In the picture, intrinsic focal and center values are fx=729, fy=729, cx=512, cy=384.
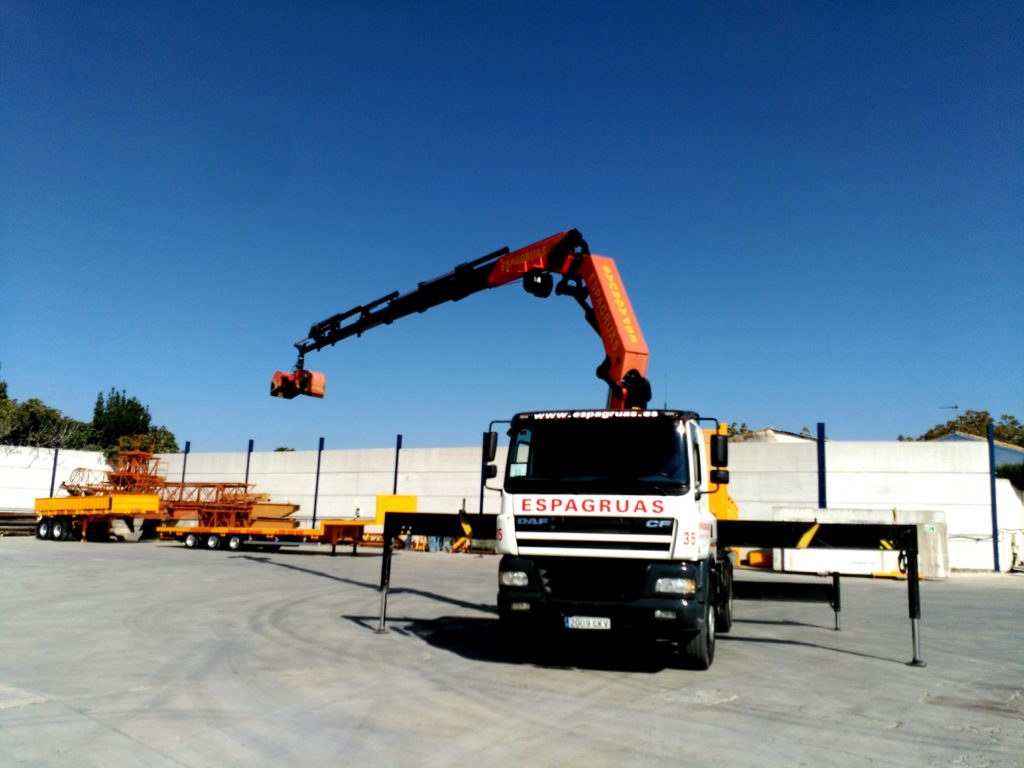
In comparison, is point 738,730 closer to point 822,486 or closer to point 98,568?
point 98,568

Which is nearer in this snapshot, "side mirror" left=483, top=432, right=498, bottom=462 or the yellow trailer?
"side mirror" left=483, top=432, right=498, bottom=462

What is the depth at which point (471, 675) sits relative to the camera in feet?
24.3

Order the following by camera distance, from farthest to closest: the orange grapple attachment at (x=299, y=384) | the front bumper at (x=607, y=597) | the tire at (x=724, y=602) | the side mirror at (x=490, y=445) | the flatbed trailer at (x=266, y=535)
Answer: the flatbed trailer at (x=266, y=535)
the orange grapple attachment at (x=299, y=384)
the tire at (x=724, y=602)
the side mirror at (x=490, y=445)
the front bumper at (x=607, y=597)

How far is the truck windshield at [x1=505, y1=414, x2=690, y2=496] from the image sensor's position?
764cm

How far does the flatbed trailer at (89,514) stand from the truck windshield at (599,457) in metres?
28.2

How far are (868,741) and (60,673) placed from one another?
717cm

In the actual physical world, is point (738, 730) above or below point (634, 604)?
below

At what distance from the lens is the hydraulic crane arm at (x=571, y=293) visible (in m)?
10.9

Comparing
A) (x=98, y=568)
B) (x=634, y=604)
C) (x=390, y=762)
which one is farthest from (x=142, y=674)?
(x=98, y=568)

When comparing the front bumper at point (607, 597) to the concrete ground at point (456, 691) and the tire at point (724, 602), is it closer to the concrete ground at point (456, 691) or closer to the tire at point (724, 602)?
the concrete ground at point (456, 691)

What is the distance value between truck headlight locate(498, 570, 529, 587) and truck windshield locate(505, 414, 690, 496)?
2.81ft

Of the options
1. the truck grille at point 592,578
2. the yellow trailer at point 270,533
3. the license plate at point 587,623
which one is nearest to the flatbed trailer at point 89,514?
the yellow trailer at point 270,533

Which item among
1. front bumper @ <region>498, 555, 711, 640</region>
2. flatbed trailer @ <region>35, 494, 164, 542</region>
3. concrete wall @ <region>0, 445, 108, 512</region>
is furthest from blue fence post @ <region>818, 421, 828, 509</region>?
concrete wall @ <region>0, 445, 108, 512</region>

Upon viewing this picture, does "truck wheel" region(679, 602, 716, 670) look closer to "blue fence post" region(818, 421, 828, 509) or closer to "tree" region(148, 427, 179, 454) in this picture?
"blue fence post" region(818, 421, 828, 509)
